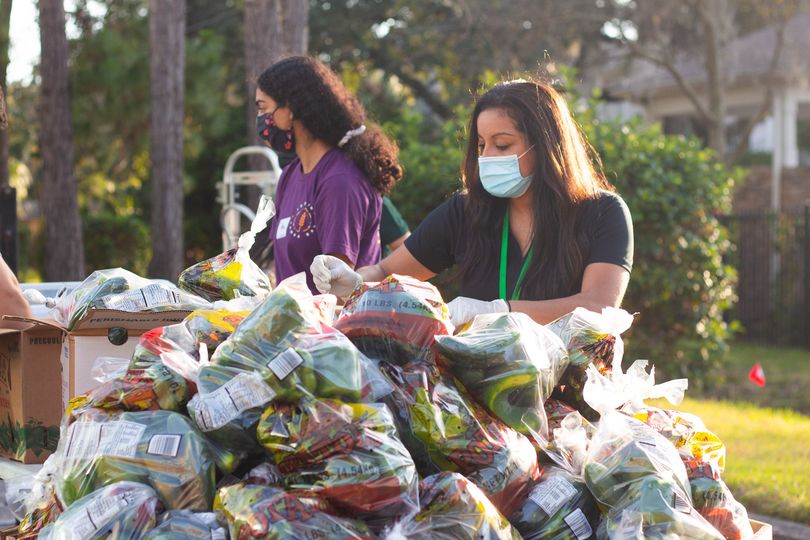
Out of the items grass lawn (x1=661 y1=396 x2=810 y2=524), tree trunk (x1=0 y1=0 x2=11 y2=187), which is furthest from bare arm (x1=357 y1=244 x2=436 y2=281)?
tree trunk (x1=0 y1=0 x2=11 y2=187)

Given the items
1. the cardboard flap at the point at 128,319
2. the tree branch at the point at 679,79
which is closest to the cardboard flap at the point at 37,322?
the cardboard flap at the point at 128,319

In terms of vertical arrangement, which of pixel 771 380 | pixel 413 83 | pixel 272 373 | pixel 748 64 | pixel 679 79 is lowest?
pixel 771 380

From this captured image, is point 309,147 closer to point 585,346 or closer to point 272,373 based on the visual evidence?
point 585,346

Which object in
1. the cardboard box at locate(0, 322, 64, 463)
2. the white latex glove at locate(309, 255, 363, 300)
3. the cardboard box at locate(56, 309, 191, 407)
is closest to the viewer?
the cardboard box at locate(56, 309, 191, 407)

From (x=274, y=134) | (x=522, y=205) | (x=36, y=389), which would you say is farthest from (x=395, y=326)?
(x=274, y=134)

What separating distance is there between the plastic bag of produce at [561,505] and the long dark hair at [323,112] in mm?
2066

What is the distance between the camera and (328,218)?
394 centimetres

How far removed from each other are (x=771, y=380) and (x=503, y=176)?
879cm

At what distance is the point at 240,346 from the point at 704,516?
1.05 m

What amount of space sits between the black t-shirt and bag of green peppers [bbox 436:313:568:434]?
106 centimetres

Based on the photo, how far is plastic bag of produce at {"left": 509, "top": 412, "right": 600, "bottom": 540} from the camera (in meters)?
2.10

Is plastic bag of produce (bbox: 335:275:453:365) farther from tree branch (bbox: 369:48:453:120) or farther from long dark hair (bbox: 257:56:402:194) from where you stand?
tree branch (bbox: 369:48:453:120)

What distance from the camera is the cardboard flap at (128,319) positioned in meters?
2.58

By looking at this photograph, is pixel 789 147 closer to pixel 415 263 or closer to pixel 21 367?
pixel 415 263
